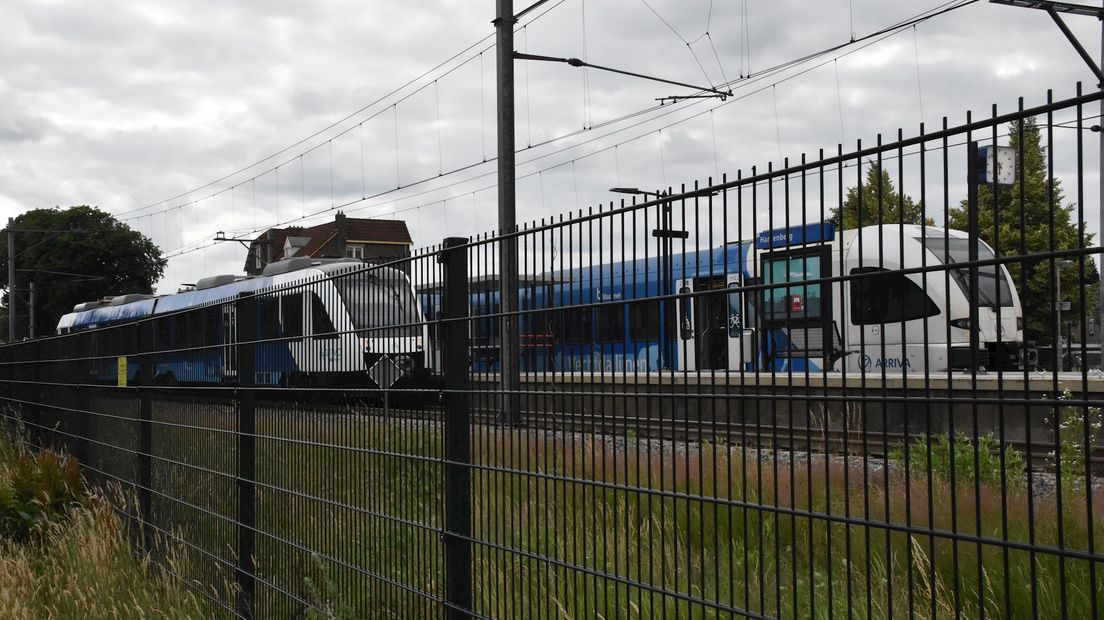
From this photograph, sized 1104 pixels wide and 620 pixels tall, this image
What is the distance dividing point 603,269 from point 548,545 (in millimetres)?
986

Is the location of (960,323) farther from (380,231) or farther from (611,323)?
(380,231)

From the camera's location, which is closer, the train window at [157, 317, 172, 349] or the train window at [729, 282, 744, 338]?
the train window at [729, 282, 744, 338]

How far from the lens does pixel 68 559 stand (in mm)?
7848

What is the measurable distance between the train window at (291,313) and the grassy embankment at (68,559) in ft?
5.78

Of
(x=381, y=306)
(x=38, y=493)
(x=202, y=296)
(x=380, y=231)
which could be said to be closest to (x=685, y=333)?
(x=381, y=306)

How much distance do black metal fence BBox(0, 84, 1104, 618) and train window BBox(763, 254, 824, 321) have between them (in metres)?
0.01

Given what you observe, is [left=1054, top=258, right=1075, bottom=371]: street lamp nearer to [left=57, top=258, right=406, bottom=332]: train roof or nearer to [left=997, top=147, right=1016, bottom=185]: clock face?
[left=997, top=147, right=1016, bottom=185]: clock face

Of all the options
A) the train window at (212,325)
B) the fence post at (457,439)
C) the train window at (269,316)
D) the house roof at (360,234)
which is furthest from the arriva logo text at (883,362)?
the house roof at (360,234)

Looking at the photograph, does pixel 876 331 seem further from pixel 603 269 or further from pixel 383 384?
pixel 383 384

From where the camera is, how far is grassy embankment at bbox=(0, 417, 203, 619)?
262 inches

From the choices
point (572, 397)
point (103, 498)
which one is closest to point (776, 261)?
point (572, 397)

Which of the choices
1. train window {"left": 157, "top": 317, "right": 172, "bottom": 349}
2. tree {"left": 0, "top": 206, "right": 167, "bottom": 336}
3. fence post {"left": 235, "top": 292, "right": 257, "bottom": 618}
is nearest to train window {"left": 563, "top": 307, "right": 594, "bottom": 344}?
fence post {"left": 235, "top": 292, "right": 257, "bottom": 618}

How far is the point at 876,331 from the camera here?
2.86 m

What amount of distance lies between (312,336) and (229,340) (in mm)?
1428
